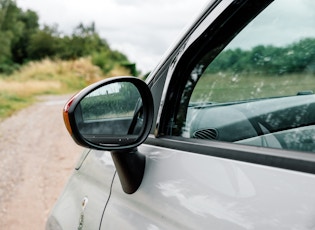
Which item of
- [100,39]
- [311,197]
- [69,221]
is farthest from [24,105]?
[100,39]

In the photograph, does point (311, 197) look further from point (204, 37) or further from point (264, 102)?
point (204, 37)

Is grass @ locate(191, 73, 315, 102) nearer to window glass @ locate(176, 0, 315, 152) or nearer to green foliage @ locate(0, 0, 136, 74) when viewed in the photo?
window glass @ locate(176, 0, 315, 152)

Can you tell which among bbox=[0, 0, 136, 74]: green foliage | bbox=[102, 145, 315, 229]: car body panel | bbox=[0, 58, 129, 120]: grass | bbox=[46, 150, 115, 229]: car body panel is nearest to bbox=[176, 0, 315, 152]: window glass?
bbox=[102, 145, 315, 229]: car body panel

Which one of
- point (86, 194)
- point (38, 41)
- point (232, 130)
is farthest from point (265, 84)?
point (38, 41)

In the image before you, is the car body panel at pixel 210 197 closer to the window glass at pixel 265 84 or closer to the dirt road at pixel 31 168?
the window glass at pixel 265 84

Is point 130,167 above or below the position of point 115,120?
below

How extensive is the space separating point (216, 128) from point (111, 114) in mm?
402

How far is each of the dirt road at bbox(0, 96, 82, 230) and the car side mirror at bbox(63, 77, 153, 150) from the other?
3762mm

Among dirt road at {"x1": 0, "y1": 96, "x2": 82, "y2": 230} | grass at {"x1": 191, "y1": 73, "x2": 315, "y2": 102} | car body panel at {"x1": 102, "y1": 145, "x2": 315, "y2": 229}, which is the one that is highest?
grass at {"x1": 191, "y1": 73, "x2": 315, "y2": 102}

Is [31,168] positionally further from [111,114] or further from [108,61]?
[108,61]

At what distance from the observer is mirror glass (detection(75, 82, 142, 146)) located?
1533 mm

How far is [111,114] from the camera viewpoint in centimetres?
171

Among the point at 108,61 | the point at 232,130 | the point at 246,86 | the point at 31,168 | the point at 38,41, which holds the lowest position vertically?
the point at 31,168

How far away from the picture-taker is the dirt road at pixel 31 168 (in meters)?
5.57
